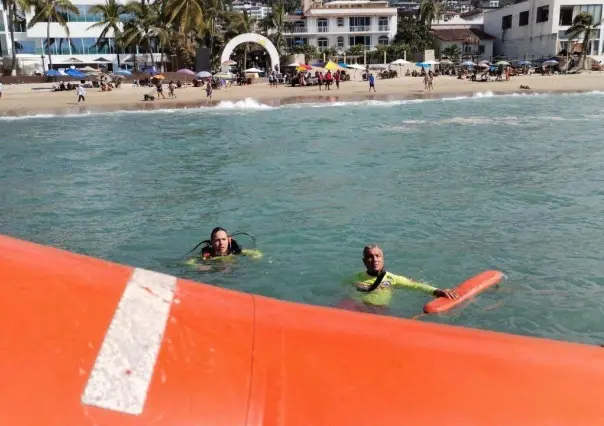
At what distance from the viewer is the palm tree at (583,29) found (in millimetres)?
48750

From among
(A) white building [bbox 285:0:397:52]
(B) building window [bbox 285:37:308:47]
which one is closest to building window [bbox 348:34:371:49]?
(A) white building [bbox 285:0:397:52]

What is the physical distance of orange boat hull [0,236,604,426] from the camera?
183cm

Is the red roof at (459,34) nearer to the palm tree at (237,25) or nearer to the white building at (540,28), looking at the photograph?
the white building at (540,28)

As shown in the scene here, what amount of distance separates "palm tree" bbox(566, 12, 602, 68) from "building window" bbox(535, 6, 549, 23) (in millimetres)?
4054

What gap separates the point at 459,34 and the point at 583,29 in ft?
55.6

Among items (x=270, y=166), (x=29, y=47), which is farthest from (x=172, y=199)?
(x=29, y=47)

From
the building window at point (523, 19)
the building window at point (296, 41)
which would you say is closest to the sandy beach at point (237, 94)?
the building window at point (523, 19)

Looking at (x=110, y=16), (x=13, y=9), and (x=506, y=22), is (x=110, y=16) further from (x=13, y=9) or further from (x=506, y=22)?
(x=506, y=22)

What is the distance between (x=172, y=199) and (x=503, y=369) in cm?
894

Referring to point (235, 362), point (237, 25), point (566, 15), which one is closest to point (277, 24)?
point (237, 25)

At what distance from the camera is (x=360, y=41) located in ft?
211

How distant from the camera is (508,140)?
54.7 feet

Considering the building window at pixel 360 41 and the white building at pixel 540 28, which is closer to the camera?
the white building at pixel 540 28

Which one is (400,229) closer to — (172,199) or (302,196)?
(302,196)
